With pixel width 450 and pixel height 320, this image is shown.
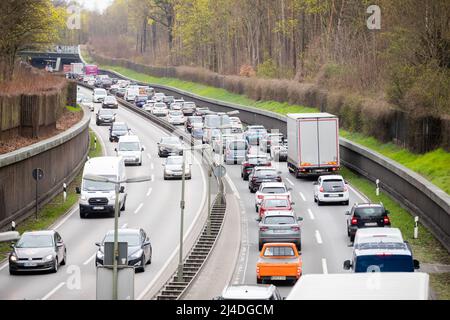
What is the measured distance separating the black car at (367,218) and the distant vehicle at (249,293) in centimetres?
1731

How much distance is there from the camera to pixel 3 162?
145ft

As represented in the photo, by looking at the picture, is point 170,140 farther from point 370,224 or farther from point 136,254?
point 136,254

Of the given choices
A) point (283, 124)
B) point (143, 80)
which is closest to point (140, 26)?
point (143, 80)

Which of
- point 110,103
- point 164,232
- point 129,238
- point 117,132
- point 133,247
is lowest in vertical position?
point 164,232

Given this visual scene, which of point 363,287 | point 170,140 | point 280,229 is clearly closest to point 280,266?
point 280,229

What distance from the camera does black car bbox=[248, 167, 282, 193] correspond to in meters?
54.9

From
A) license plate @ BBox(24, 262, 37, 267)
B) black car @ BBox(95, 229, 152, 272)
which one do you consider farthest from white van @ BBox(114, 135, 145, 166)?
license plate @ BBox(24, 262, 37, 267)

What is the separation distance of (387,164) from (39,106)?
66.5 ft

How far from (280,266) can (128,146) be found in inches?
1425

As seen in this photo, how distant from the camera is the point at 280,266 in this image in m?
33.4

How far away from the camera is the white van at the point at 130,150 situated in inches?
2653

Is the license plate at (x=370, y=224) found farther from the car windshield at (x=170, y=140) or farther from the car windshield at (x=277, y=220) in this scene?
the car windshield at (x=170, y=140)

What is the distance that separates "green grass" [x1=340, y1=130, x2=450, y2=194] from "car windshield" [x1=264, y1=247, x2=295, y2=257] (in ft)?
41.5
